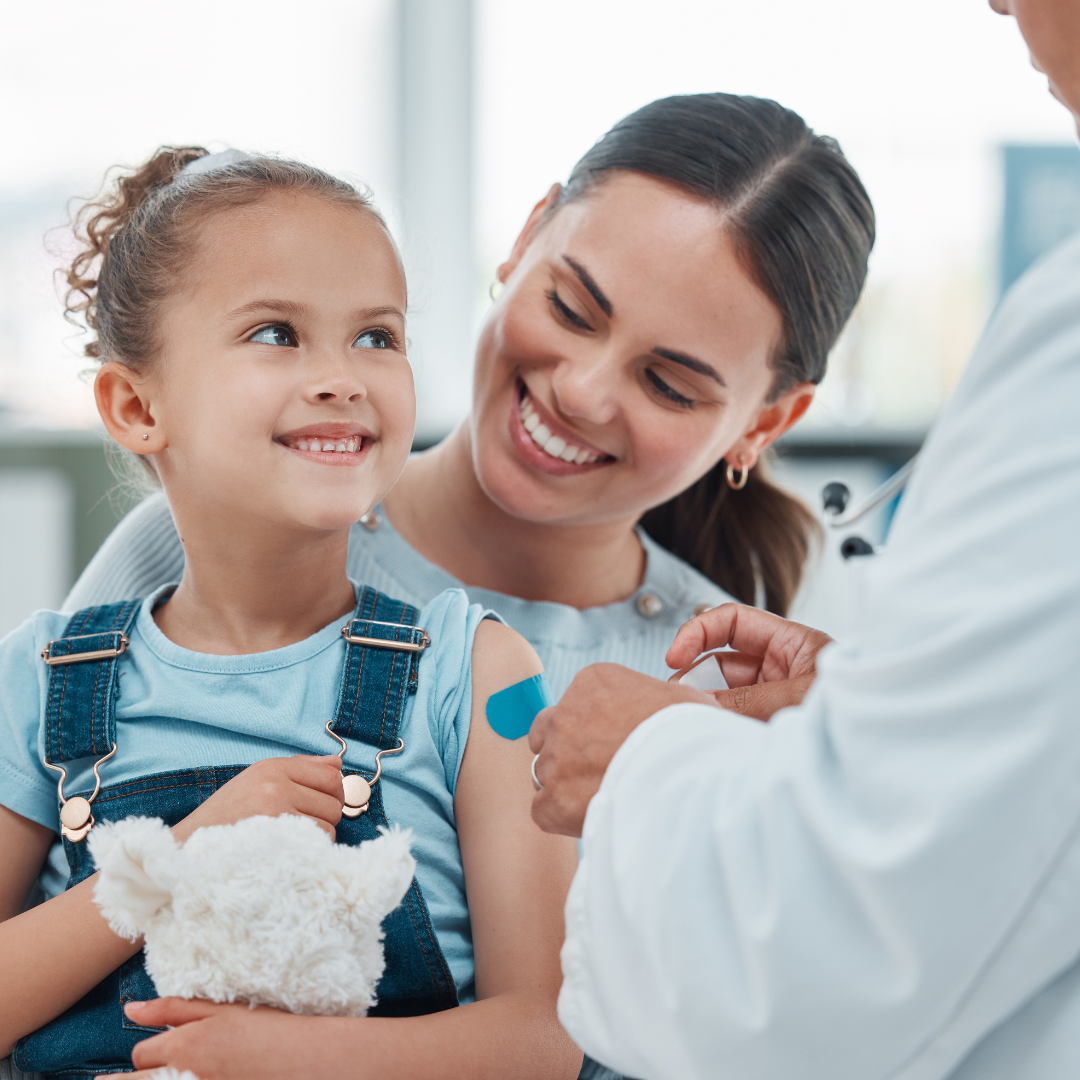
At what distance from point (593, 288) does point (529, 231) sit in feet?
0.98

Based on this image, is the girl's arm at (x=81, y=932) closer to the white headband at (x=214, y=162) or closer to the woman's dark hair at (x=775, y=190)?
the white headband at (x=214, y=162)

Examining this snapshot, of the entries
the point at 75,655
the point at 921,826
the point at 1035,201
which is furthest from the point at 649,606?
the point at 1035,201

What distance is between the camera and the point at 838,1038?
2.17 ft

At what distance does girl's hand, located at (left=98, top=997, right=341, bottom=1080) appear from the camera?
0.83m

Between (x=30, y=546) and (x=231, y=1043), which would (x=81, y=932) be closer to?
(x=231, y=1043)

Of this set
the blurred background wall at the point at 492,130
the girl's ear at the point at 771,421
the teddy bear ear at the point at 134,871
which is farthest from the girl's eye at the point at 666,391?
the blurred background wall at the point at 492,130

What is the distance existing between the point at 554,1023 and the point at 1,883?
54 cm

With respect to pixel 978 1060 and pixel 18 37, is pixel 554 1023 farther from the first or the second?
pixel 18 37

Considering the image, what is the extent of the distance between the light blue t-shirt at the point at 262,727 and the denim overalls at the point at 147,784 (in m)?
0.02

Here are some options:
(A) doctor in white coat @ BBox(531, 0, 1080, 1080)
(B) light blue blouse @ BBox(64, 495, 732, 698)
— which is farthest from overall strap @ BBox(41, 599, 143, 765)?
(A) doctor in white coat @ BBox(531, 0, 1080, 1080)

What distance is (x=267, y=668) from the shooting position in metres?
1.13

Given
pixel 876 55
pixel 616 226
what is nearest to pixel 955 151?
pixel 876 55

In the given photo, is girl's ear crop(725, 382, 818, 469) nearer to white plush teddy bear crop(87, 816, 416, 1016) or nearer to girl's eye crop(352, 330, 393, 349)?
girl's eye crop(352, 330, 393, 349)

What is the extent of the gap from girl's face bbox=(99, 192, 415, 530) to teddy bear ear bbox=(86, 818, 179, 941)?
0.36 m
